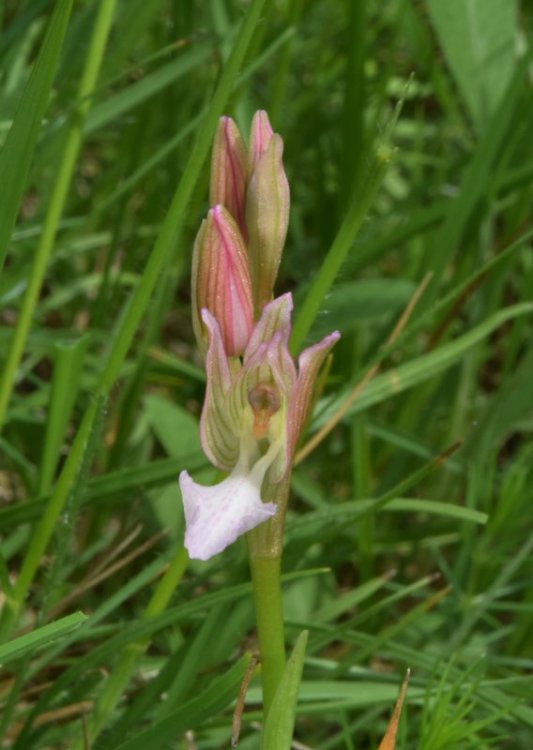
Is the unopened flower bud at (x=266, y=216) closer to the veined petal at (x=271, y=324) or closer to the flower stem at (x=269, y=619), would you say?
the veined petal at (x=271, y=324)


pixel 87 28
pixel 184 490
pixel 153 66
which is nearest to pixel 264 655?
pixel 184 490

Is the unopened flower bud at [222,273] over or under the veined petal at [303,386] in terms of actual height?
over

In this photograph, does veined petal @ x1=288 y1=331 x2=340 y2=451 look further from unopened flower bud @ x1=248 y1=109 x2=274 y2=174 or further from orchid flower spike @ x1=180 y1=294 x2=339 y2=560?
unopened flower bud @ x1=248 y1=109 x2=274 y2=174

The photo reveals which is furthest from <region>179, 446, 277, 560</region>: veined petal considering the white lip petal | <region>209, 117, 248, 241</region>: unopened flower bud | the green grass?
<region>209, 117, 248, 241</region>: unopened flower bud

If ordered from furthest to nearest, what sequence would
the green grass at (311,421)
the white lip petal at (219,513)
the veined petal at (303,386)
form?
the green grass at (311,421)
the veined petal at (303,386)
the white lip petal at (219,513)

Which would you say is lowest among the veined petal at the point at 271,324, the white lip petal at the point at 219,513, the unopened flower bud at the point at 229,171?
the white lip petal at the point at 219,513

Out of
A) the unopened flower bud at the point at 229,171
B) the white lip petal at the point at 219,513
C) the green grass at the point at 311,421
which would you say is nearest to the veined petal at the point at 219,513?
the white lip petal at the point at 219,513

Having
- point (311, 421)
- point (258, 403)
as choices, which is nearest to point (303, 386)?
point (258, 403)

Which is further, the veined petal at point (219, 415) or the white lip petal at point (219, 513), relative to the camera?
the veined petal at point (219, 415)
